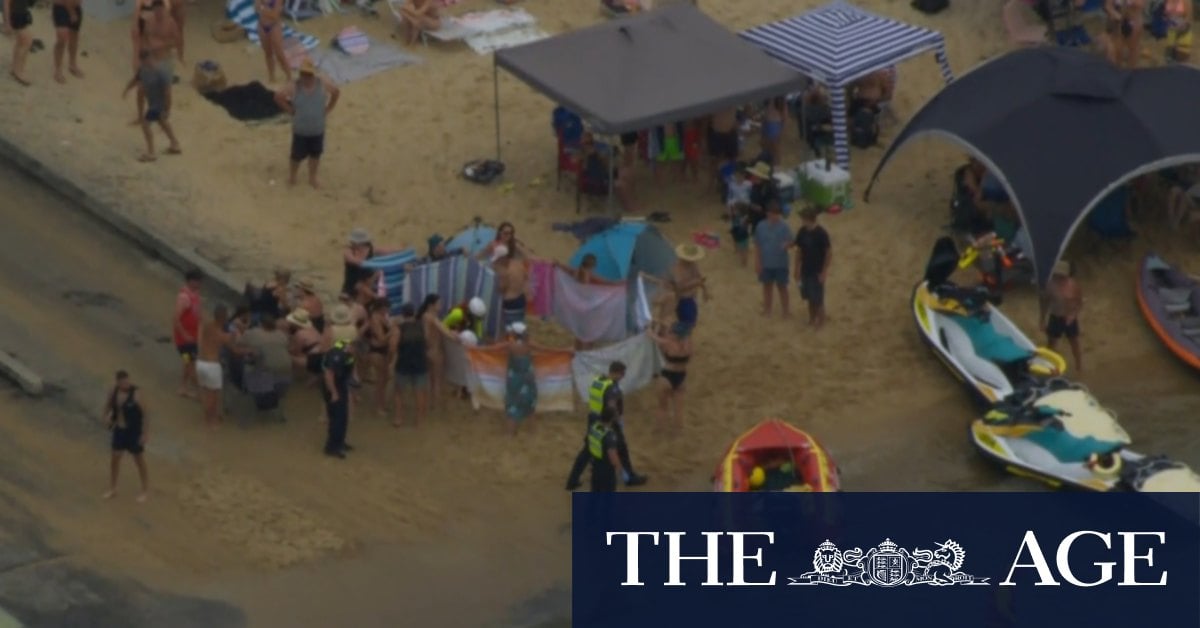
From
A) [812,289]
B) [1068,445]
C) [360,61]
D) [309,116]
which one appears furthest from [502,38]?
[1068,445]

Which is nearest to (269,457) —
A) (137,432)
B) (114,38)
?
(137,432)

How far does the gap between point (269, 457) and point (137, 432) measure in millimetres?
A: 1666

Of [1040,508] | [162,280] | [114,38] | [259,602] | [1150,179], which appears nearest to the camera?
[259,602]

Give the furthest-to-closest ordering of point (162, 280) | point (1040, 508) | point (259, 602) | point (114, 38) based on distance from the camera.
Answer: point (114, 38) → point (162, 280) → point (1040, 508) → point (259, 602)

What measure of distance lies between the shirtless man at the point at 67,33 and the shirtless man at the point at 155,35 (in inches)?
42.4

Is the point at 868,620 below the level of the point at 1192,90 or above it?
below

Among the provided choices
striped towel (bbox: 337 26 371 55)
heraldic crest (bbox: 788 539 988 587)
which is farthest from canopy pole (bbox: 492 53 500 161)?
heraldic crest (bbox: 788 539 988 587)

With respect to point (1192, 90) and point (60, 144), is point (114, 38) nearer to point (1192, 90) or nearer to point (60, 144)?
point (60, 144)

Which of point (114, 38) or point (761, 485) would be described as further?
point (114, 38)

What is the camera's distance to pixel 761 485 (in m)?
26.2

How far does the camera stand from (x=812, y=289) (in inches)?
1165

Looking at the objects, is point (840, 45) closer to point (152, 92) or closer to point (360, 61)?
point (360, 61)

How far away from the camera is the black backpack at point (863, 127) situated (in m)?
33.2

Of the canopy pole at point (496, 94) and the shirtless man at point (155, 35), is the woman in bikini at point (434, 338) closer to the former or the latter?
the canopy pole at point (496, 94)
